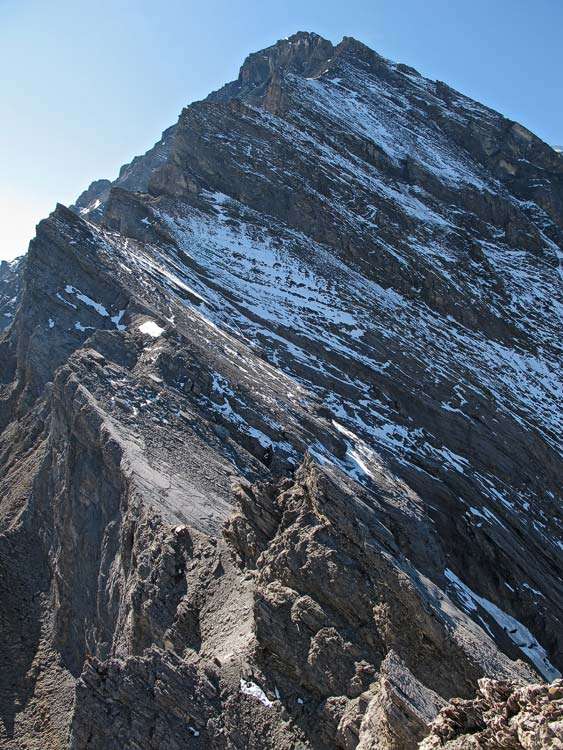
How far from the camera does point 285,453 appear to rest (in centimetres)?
3312

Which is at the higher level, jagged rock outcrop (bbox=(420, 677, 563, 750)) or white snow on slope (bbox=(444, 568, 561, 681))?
white snow on slope (bbox=(444, 568, 561, 681))

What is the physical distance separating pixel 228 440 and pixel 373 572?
15142 millimetres

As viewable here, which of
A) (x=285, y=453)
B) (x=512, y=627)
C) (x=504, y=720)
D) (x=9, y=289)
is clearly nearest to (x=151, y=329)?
(x=285, y=453)

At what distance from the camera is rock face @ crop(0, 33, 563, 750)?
15.8 m

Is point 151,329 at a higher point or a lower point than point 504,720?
higher

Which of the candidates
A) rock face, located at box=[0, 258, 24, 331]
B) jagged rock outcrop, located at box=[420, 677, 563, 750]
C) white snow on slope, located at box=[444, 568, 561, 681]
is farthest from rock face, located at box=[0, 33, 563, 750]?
rock face, located at box=[0, 258, 24, 331]

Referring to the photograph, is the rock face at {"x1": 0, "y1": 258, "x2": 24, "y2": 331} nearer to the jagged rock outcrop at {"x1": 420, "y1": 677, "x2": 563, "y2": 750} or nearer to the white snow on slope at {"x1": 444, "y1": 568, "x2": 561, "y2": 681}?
the white snow on slope at {"x1": 444, "y1": 568, "x2": 561, "y2": 681}

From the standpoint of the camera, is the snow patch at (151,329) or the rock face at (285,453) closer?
the rock face at (285,453)

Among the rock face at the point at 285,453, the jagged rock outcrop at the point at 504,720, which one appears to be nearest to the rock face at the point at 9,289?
the rock face at the point at 285,453

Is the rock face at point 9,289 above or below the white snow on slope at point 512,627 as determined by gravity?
above

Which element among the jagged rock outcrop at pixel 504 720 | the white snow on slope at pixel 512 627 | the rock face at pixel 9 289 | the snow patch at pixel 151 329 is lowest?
the jagged rock outcrop at pixel 504 720

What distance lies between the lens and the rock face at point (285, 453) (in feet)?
51.7

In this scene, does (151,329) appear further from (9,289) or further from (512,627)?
(9,289)

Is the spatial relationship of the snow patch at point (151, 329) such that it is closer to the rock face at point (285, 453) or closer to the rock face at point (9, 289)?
the rock face at point (285, 453)
